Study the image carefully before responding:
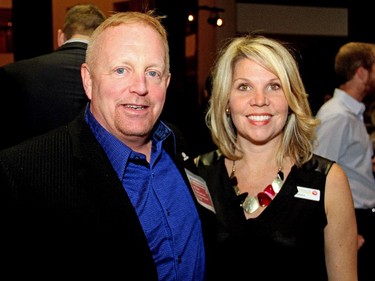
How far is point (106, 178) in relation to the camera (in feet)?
5.30

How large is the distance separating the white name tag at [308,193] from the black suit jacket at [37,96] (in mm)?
1359

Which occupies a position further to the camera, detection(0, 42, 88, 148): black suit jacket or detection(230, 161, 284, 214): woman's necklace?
detection(0, 42, 88, 148): black suit jacket

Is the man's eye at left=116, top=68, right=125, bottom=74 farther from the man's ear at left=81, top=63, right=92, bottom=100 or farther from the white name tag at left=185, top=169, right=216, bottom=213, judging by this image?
the white name tag at left=185, top=169, right=216, bottom=213

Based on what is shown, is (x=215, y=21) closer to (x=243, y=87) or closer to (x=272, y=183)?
(x=243, y=87)

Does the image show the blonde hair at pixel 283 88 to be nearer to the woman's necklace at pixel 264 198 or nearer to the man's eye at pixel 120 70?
the woman's necklace at pixel 264 198

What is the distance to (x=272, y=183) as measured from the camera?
87.1 inches

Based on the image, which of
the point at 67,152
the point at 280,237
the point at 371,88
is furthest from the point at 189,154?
the point at 371,88

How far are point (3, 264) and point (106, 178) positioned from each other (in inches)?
16.1

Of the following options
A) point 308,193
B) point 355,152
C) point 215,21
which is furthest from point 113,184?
point 215,21

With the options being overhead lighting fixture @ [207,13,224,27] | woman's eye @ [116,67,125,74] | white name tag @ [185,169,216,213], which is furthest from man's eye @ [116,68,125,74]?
overhead lighting fixture @ [207,13,224,27]

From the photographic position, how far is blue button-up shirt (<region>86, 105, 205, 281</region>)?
1714 mm

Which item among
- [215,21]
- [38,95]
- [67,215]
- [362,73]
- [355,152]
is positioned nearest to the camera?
[67,215]

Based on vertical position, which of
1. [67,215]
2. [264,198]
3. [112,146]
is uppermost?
[112,146]

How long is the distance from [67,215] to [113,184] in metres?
0.18
